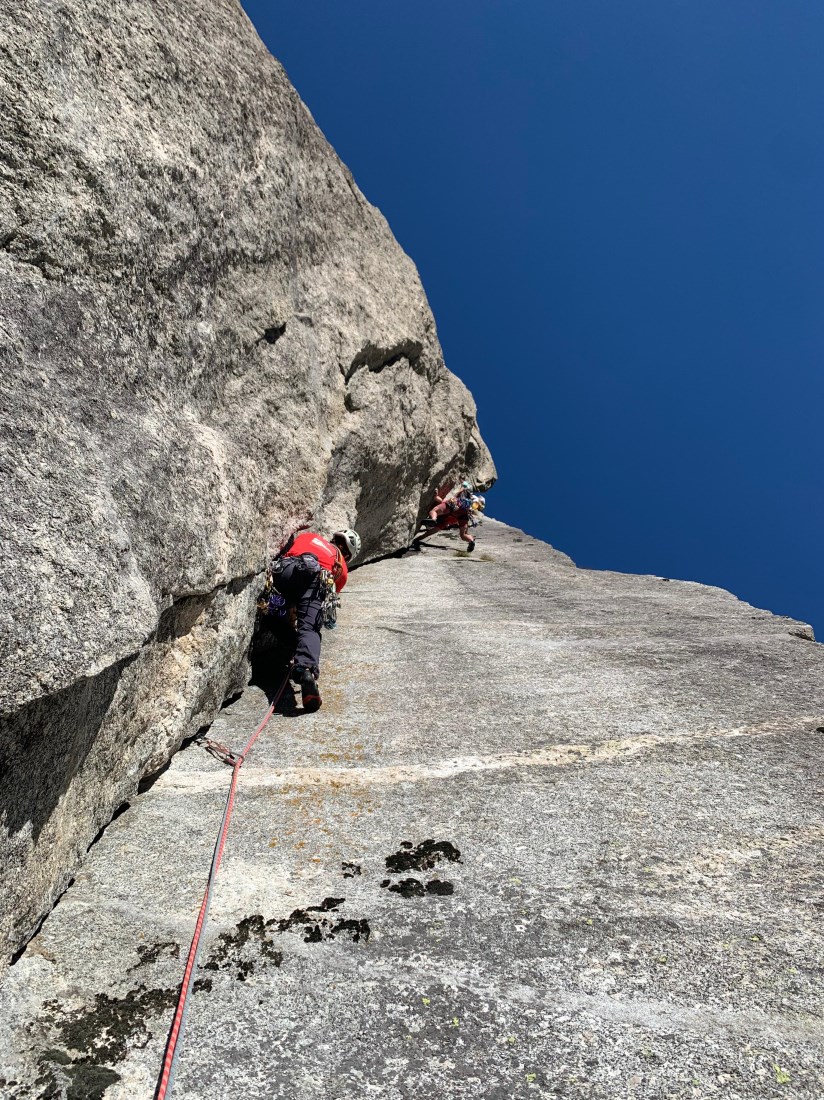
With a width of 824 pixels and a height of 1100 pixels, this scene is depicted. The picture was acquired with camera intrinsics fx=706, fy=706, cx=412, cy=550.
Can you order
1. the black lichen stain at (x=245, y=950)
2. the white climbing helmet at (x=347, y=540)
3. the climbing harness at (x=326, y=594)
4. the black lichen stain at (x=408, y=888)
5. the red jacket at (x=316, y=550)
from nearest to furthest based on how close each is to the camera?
the black lichen stain at (x=245, y=950) < the black lichen stain at (x=408, y=888) < the climbing harness at (x=326, y=594) < the red jacket at (x=316, y=550) < the white climbing helmet at (x=347, y=540)

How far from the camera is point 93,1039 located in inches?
121

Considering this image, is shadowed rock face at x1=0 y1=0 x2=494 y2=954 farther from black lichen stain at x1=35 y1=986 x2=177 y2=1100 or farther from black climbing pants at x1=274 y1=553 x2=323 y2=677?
black lichen stain at x1=35 y1=986 x2=177 y2=1100

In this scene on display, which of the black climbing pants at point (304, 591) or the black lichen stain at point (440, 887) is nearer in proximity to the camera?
the black lichen stain at point (440, 887)

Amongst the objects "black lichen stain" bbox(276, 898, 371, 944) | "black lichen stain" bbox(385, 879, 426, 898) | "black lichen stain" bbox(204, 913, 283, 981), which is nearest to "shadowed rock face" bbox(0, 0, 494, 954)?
"black lichen stain" bbox(204, 913, 283, 981)

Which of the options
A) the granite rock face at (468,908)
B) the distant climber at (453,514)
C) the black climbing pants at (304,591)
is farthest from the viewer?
the distant climber at (453,514)

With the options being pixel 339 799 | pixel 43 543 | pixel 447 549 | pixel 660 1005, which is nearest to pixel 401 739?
pixel 339 799

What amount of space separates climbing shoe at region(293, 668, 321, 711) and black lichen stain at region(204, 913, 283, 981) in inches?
107

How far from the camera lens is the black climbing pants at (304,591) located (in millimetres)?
7172

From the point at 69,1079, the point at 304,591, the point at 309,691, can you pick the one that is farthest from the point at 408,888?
the point at 304,591

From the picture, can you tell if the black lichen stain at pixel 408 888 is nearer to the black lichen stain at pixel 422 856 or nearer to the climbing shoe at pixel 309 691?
the black lichen stain at pixel 422 856

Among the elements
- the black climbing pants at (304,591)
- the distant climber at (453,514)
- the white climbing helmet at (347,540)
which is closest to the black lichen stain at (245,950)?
the black climbing pants at (304,591)

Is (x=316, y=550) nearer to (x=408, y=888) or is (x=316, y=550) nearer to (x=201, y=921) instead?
(x=408, y=888)

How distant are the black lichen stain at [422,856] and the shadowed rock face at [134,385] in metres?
1.89

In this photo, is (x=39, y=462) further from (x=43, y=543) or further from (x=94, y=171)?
(x=94, y=171)
